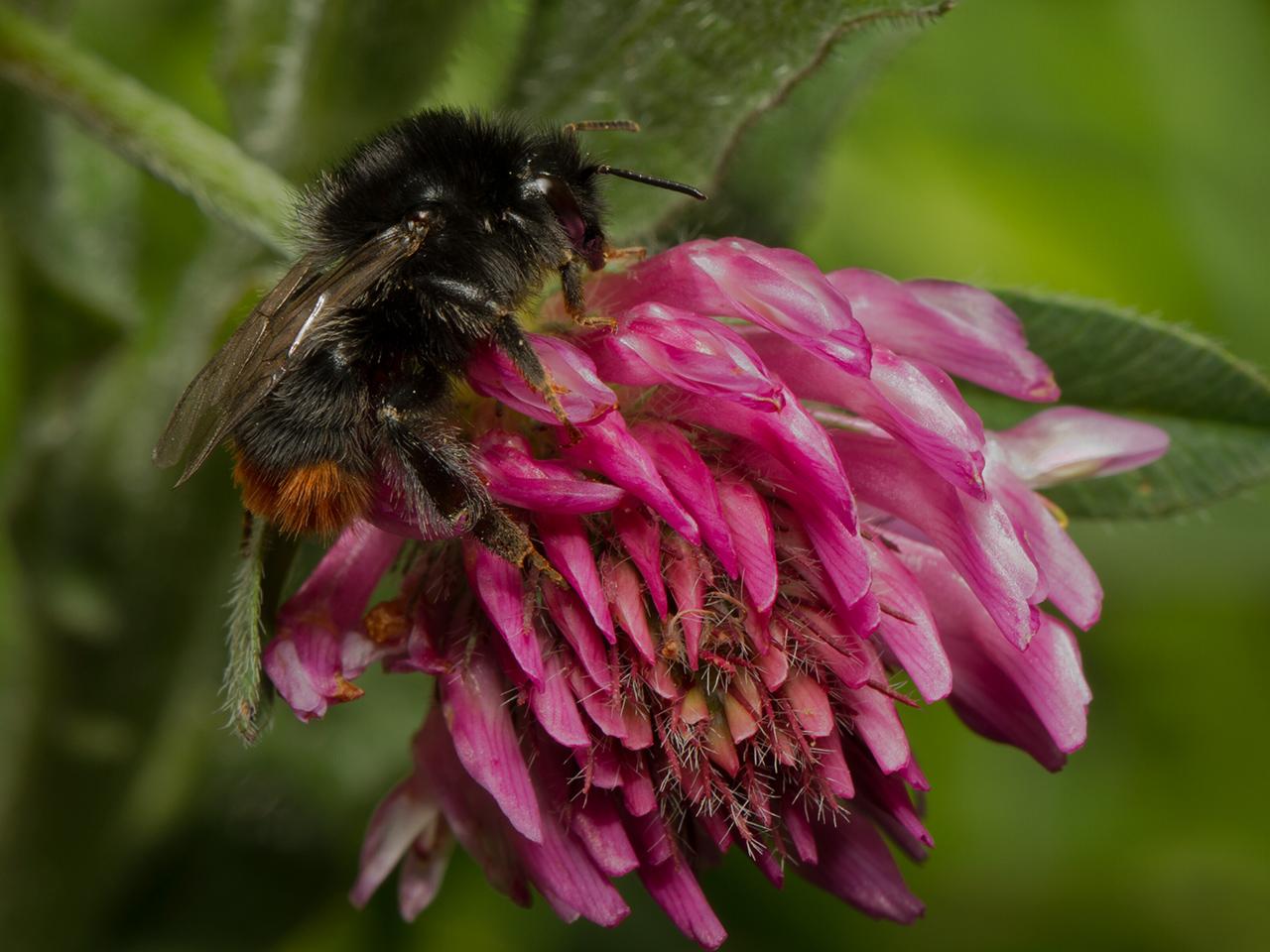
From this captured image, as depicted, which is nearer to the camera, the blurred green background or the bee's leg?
the bee's leg

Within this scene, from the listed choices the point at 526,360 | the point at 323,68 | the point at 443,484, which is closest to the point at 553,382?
the point at 526,360

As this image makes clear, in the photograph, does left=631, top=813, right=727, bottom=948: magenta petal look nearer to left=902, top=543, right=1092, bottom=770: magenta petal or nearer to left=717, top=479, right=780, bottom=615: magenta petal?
left=717, top=479, right=780, bottom=615: magenta petal

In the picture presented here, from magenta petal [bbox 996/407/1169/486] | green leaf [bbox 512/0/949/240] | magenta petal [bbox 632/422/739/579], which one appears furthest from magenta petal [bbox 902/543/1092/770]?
green leaf [bbox 512/0/949/240]

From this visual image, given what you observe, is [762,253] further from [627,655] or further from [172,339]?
[172,339]

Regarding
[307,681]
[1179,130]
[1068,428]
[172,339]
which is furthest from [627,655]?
[1179,130]

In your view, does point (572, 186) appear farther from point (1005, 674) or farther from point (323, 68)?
point (323, 68)
